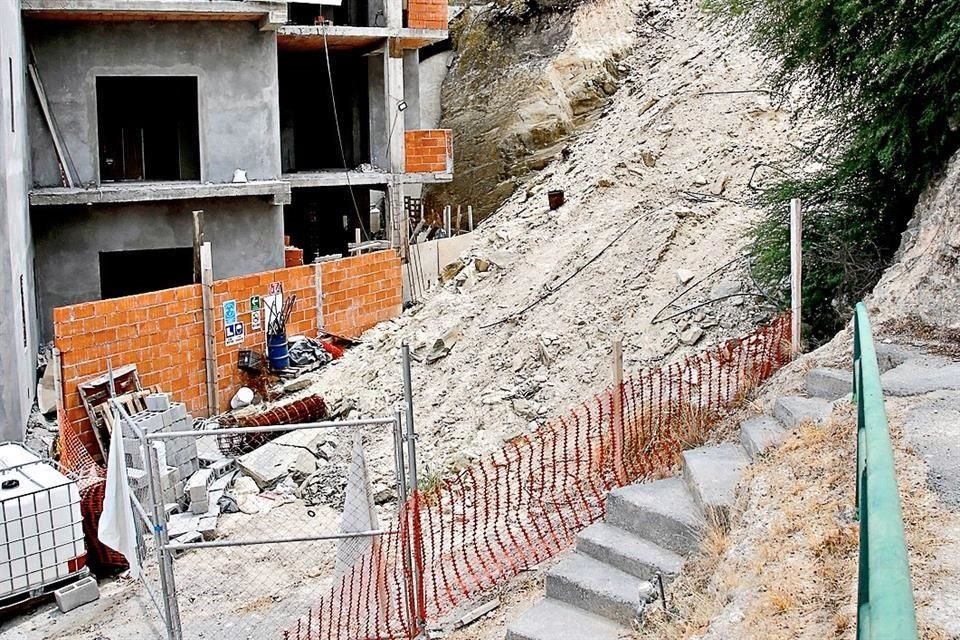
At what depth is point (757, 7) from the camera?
11.3 m

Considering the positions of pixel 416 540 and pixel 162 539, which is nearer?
pixel 416 540

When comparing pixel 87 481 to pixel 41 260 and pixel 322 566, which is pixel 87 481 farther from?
pixel 41 260

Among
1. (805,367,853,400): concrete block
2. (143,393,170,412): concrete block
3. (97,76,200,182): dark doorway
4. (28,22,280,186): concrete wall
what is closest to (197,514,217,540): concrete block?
(143,393,170,412): concrete block

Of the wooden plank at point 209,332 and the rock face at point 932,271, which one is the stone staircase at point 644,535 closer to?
the rock face at point 932,271

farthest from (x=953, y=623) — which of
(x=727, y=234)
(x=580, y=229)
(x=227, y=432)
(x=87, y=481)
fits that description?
(x=580, y=229)

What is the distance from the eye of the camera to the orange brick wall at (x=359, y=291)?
18.6 metres

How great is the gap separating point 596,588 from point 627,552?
389mm

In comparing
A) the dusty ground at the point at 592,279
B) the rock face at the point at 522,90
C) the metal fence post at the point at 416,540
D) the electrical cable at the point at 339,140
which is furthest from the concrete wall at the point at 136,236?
the metal fence post at the point at 416,540

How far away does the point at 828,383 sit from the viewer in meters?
7.51

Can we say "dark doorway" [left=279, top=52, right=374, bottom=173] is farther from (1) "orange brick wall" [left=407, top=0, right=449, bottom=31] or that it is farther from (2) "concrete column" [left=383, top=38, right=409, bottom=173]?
(1) "orange brick wall" [left=407, top=0, right=449, bottom=31]

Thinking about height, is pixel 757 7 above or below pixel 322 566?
above

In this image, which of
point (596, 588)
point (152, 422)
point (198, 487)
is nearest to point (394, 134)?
point (152, 422)

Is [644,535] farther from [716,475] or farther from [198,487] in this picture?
[198,487]

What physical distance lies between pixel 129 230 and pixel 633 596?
50.7 ft
